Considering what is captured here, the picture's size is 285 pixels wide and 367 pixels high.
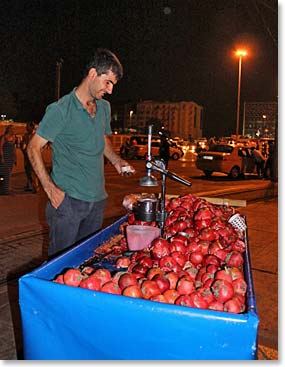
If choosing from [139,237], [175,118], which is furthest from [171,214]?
[175,118]

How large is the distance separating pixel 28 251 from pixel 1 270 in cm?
89

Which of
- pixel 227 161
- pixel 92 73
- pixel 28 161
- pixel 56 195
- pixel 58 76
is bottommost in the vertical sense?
pixel 56 195

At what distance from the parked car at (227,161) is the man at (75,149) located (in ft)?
51.6

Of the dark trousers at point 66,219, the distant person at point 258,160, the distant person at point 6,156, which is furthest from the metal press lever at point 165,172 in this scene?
the distant person at point 258,160

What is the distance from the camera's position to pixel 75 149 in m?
3.41

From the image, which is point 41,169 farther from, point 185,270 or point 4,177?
point 4,177

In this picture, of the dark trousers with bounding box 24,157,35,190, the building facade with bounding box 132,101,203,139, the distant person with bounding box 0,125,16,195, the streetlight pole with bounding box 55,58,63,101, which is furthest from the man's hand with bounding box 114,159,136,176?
the building facade with bounding box 132,101,203,139

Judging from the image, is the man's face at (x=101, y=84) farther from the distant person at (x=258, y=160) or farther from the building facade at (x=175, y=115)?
the building facade at (x=175, y=115)

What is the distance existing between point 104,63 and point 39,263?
3454 millimetres

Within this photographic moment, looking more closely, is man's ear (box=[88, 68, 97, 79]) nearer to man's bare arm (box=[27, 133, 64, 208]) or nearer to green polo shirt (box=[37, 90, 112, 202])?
green polo shirt (box=[37, 90, 112, 202])

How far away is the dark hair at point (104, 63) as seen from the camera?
3.29m

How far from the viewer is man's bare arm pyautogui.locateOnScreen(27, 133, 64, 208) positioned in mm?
3229

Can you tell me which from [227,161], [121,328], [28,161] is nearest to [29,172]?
[28,161]

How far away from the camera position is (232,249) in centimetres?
314
